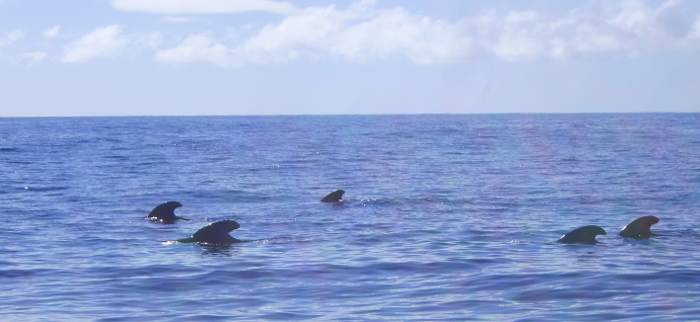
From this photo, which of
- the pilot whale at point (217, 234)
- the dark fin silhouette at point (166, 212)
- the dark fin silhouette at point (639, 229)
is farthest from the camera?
the dark fin silhouette at point (166, 212)

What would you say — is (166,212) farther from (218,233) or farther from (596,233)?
(596,233)

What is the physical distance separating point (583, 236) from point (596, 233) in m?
0.27

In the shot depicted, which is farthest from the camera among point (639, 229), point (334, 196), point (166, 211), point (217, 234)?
point (334, 196)

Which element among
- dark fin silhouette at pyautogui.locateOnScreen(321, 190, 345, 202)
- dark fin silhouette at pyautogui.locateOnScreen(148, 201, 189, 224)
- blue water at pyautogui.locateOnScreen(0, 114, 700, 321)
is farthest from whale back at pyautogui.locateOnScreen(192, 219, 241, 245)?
dark fin silhouette at pyautogui.locateOnScreen(321, 190, 345, 202)

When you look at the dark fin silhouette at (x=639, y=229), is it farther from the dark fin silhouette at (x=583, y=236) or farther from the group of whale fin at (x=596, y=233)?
the dark fin silhouette at (x=583, y=236)

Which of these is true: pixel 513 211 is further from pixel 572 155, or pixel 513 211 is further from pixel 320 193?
pixel 572 155

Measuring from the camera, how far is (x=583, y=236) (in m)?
17.1

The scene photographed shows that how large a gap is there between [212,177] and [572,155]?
24.2 meters

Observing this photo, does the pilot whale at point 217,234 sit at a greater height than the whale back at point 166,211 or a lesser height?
lesser

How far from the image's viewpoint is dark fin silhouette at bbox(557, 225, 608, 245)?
55.8ft

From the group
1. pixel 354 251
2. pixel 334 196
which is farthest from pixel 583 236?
pixel 334 196

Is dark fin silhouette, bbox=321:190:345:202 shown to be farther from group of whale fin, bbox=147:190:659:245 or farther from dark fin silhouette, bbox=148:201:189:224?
group of whale fin, bbox=147:190:659:245

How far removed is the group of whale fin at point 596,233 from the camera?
17.0 m

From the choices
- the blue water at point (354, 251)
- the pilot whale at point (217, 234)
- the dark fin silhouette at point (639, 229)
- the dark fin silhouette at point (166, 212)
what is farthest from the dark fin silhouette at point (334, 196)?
the dark fin silhouette at point (639, 229)
